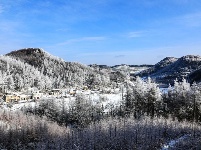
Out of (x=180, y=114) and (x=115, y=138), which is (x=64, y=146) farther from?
(x=180, y=114)

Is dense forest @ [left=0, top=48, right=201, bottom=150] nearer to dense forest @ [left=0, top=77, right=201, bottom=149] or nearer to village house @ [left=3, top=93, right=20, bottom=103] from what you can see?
dense forest @ [left=0, top=77, right=201, bottom=149]

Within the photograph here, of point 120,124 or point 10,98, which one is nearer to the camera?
point 120,124

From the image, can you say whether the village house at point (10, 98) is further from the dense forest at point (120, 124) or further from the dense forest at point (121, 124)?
the dense forest at point (120, 124)

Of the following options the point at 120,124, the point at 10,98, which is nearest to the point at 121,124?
the point at 120,124

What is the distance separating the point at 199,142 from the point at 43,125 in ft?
129

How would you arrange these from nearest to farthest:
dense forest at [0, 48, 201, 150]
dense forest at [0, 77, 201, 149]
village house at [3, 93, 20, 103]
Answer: dense forest at [0, 48, 201, 150], dense forest at [0, 77, 201, 149], village house at [3, 93, 20, 103]

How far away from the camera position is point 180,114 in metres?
76.3

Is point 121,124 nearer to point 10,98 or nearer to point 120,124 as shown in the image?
point 120,124

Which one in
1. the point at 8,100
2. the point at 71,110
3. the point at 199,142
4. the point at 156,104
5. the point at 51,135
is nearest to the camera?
the point at 199,142

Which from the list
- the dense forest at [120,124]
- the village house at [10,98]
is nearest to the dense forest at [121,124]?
the dense forest at [120,124]

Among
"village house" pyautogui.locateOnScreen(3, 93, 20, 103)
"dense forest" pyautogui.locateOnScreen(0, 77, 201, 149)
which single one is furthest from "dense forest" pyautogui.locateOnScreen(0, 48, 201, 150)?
"village house" pyautogui.locateOnScreen(3, 93, 20, 103)

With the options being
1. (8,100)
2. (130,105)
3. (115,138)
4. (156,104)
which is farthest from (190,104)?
(8,100)

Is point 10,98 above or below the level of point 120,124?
above

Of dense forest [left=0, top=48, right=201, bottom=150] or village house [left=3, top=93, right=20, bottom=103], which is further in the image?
village house [left=3, top=93, right=20, bottom=103]
